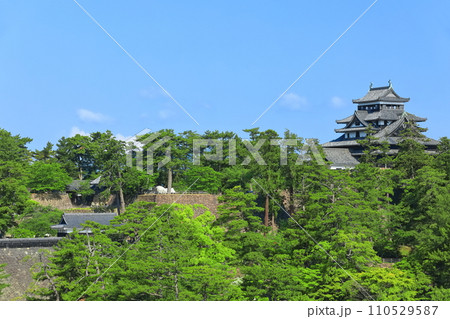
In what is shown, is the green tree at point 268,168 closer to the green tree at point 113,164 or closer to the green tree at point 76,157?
the green tree at point 113,164

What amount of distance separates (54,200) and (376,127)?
2082 centimetres

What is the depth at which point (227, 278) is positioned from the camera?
21.3 meters

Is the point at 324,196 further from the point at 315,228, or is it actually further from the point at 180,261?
the point at 180,261

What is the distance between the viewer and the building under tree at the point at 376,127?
36.7m

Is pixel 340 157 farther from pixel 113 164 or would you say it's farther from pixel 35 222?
pixel 35 222

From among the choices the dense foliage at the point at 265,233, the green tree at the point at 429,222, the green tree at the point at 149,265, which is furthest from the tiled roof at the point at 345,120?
the green tree at the point at 149,265

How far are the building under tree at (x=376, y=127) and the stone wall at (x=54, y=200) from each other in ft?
52.8

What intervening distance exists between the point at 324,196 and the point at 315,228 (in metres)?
1.44

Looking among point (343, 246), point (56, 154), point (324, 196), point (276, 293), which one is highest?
point (56, 154)

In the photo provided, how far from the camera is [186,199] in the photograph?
29.7m

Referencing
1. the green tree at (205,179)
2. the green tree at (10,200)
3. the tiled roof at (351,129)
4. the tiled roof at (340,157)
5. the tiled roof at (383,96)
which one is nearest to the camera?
the green tree at (10,200)

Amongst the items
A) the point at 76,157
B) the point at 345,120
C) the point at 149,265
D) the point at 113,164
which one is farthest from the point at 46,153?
the point at 149,265
